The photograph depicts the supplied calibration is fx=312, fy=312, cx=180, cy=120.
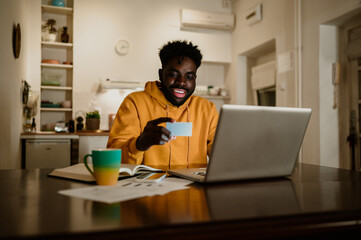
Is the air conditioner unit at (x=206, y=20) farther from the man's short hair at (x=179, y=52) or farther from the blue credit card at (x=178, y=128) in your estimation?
the blue credit card at (x=178, y=128)

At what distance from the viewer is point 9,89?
115 inches

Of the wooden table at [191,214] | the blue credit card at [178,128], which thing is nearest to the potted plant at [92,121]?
the blue credit card at [178,128]

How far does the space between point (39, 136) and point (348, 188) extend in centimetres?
344

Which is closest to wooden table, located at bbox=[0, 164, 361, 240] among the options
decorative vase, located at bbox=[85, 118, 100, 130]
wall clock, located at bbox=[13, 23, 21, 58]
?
wall clock, located at bbox=[13, 23, 21, 58]

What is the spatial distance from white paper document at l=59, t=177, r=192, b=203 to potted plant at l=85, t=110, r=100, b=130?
333 cm

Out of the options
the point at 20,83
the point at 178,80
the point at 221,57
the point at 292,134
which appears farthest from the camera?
the point at 221,57

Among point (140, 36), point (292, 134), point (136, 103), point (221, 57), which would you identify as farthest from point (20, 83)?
point (292, 134)

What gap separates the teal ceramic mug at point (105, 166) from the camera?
87 cm

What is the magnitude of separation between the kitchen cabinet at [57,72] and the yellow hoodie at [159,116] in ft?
9.73

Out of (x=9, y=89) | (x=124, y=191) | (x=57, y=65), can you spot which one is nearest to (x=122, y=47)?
(x=57, y=65)

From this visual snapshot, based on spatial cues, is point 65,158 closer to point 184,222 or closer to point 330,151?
point 330,151

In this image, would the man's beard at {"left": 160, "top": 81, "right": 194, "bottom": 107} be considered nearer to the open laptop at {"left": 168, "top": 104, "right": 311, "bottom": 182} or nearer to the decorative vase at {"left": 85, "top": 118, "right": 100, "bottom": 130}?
the open laptop at {"left": 168, "top": 104, "right": 311, "bottom": 182}

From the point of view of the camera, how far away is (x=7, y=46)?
2812 mm

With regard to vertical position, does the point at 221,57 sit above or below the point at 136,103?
above
